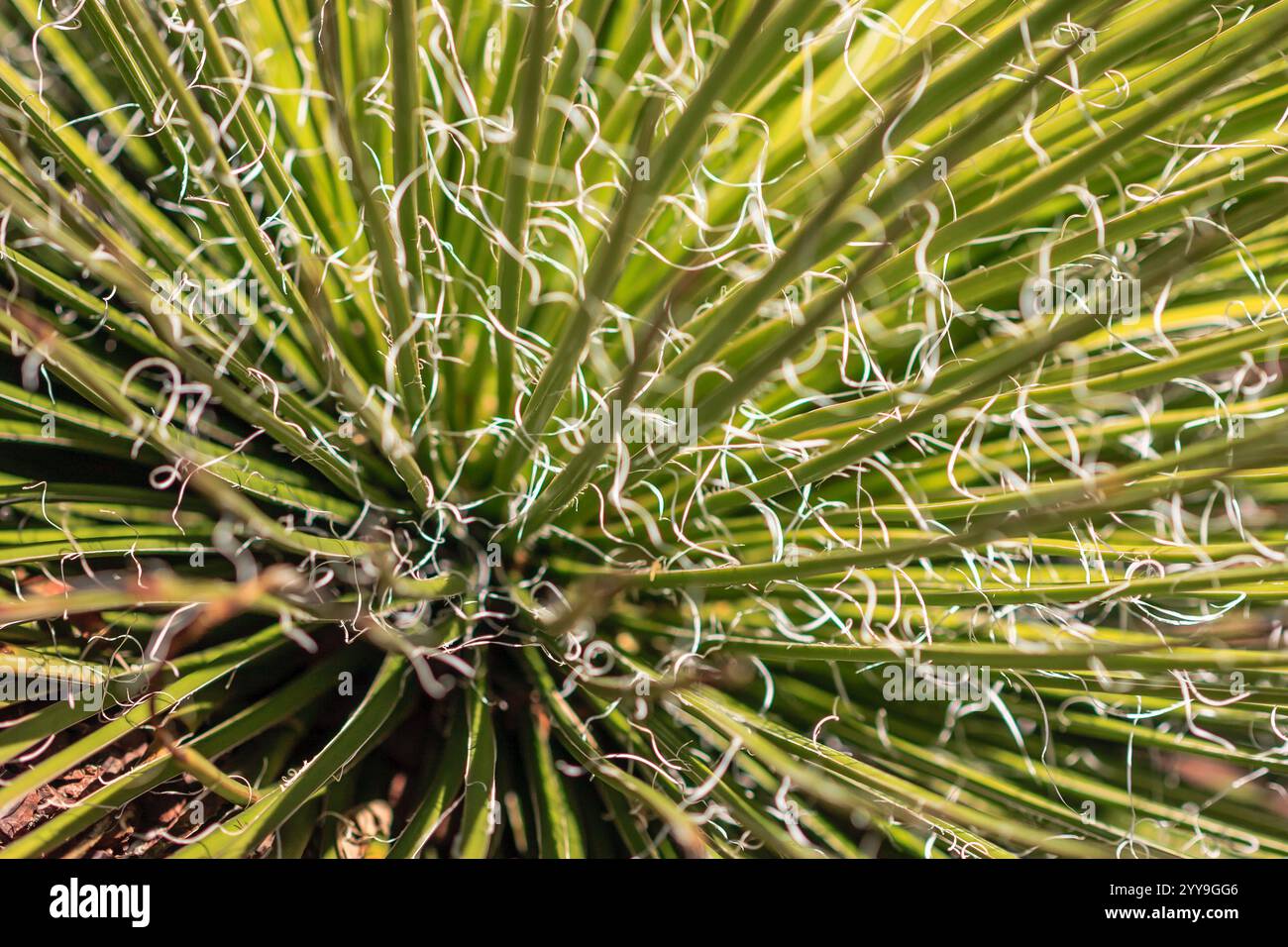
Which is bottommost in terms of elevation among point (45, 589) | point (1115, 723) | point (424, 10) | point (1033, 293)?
point (1115, 723)

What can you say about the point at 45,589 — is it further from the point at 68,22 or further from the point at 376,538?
the point at 68,22
